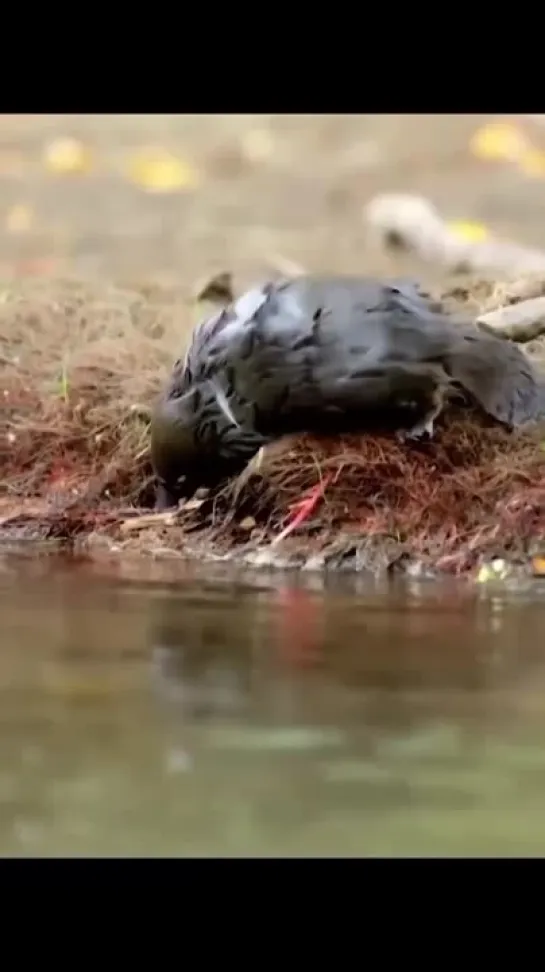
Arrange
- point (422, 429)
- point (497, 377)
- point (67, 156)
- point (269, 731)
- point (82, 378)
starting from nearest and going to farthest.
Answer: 1. point (269, 731)
2. point (422, 429)
3. point (497, 377)
4. point (67, 156)
5. point (82, 378)

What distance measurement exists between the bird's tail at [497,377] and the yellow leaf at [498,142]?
0.42 meters

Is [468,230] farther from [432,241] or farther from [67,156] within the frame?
[67,156]

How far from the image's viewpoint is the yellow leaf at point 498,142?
2.58m

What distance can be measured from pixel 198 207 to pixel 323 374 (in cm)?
70

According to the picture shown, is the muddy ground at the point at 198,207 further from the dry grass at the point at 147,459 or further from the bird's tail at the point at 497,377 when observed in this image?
the bird's tail at the point at 497,377

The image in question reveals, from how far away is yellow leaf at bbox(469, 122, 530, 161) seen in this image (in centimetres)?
258

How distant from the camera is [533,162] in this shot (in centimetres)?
268

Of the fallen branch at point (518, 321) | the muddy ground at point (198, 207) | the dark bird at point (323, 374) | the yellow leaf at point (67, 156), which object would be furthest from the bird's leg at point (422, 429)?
the yellow leaf at point (67, 156)

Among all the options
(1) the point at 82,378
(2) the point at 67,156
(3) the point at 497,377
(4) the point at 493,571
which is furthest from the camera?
(1) the point at 82,378

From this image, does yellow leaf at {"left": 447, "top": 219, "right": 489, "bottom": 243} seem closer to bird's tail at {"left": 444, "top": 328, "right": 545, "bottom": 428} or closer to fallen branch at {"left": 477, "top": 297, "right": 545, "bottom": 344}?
fallen branch at {"left": 477, "top": 297, "right": 545, "bottom": 344}

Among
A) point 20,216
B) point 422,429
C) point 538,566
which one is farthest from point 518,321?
point 20,216
